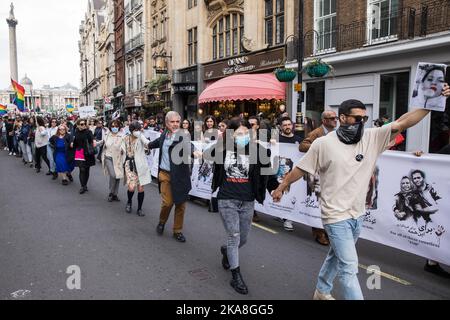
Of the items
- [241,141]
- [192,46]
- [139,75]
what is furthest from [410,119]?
[139,75]

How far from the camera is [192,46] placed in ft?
82.1

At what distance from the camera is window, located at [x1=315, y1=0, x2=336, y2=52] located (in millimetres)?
14688

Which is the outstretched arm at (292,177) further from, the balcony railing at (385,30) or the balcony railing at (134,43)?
the balcony railing at (134,43)

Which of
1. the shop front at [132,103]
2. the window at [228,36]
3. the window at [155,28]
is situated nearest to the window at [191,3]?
the window at [228,36]

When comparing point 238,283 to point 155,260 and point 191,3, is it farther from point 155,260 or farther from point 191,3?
point 191,3

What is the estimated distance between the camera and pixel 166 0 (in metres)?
27.9

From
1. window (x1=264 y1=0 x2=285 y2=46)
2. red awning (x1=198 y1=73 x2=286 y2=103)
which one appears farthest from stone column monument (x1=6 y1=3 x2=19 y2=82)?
red awning (x1=198 y1=73 x2=286 y2=103)

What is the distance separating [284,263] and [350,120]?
2.30m

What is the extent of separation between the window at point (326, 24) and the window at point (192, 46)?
10.9 m

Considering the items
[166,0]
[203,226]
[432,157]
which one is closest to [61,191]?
[203,226]

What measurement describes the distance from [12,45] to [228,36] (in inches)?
2552

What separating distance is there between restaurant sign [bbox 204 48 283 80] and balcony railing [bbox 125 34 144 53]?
1331 centimetres

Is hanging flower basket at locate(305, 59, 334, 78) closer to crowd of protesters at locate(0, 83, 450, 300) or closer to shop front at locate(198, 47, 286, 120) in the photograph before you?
shop front at locate(198, 47, 286, 120)

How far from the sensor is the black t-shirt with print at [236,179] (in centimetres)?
404
